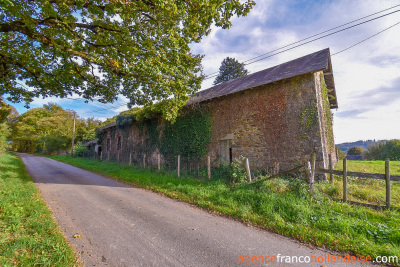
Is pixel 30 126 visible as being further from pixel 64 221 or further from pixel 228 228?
pixel 228 228

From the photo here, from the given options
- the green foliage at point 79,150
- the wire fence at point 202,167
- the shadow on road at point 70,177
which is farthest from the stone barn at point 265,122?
the green foliage at point 79,150

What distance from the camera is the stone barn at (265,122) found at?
835 centimetres

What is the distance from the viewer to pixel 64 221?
169 inches

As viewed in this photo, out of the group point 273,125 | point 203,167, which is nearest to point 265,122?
point 273,125

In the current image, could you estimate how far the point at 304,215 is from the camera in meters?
4.59

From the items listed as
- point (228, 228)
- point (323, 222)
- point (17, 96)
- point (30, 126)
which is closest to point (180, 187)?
point (228, 228)

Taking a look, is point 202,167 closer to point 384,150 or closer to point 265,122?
point 265,122

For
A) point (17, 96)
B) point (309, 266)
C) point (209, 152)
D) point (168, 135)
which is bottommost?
point (309, 266)

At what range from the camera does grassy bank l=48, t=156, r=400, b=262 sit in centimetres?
358

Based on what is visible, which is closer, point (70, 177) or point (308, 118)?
point (308, 118)

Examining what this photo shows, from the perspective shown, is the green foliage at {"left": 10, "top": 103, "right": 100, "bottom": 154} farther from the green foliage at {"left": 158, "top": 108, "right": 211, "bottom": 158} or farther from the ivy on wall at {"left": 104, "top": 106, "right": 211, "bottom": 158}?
the green foliage at {"left": 158, "top": 108, "right": 211, "bottom": 158}

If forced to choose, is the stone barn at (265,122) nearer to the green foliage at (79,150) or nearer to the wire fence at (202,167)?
the wire fence at (202,167)

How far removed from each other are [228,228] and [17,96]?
12.2 m

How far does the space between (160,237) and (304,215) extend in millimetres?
3694
